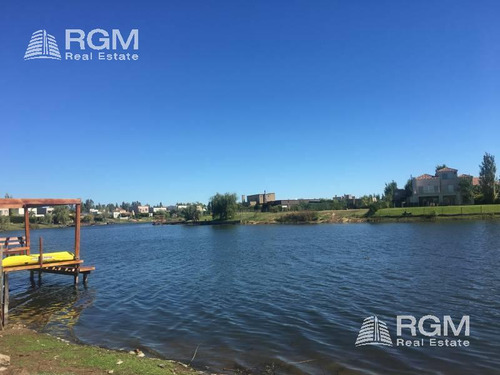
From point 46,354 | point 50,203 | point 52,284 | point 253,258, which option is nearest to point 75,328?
point 46,354

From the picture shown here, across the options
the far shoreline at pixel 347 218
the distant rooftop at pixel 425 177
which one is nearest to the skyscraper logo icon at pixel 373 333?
the far shoreline at pixel 347 218

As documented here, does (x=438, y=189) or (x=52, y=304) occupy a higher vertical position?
(x=438, y=189)

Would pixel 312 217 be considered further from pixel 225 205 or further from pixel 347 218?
pixel 225 205

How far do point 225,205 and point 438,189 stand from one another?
72460 millimetres

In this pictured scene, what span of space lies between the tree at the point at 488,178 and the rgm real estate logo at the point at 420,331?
9400 centimetres

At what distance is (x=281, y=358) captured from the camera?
11234mm

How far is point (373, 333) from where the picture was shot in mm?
13352

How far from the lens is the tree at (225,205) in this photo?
138500mm

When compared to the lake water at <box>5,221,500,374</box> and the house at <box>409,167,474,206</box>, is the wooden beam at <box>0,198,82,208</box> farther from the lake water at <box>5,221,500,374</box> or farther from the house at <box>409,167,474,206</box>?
the house at <box>409,167,474,206</box>

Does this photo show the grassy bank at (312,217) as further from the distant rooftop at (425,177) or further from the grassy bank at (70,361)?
the grassy bank at (70,361)

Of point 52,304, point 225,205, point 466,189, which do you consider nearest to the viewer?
point 52,304

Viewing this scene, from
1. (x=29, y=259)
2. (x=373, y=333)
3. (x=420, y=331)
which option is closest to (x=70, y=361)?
(x=373, y=333)

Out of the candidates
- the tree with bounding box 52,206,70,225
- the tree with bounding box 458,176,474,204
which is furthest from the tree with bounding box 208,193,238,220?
the tree with bounding box 52,206,70,225

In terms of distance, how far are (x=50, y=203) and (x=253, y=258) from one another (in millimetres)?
20065
